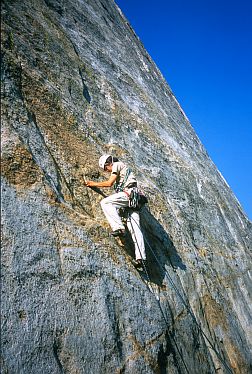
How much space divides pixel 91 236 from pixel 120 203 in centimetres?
117

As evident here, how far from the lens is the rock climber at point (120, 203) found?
7230mm

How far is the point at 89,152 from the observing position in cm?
870

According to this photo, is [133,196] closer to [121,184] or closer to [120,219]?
[121,184]

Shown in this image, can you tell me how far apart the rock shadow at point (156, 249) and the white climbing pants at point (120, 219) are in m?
0.30

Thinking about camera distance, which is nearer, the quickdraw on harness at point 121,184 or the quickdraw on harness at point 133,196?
the quickdraw on harness at point 133,196

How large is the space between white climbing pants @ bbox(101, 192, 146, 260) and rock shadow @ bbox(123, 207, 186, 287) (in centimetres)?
30

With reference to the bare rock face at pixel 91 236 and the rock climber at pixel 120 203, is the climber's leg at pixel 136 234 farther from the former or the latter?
the bare rock face at pixel 91 236

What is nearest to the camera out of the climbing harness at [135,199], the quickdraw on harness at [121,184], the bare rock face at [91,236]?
the bare rock face at [91,236]

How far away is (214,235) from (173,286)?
5315 millimetres

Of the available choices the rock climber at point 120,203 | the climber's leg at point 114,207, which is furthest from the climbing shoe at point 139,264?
the climber's leg at point 114,207

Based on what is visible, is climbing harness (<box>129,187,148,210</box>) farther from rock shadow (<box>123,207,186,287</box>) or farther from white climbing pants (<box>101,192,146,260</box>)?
rock shadow (<box>123,207,186,287</box>)

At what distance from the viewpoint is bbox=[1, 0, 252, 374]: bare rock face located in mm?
5504

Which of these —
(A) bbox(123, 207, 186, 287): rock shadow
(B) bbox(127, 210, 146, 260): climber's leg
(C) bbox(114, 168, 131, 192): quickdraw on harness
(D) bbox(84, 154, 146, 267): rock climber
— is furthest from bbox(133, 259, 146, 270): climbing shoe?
(C) bbox(114, 168, 131, 192): quickdraw on harness

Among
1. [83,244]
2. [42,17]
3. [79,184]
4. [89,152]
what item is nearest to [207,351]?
[83,244]
